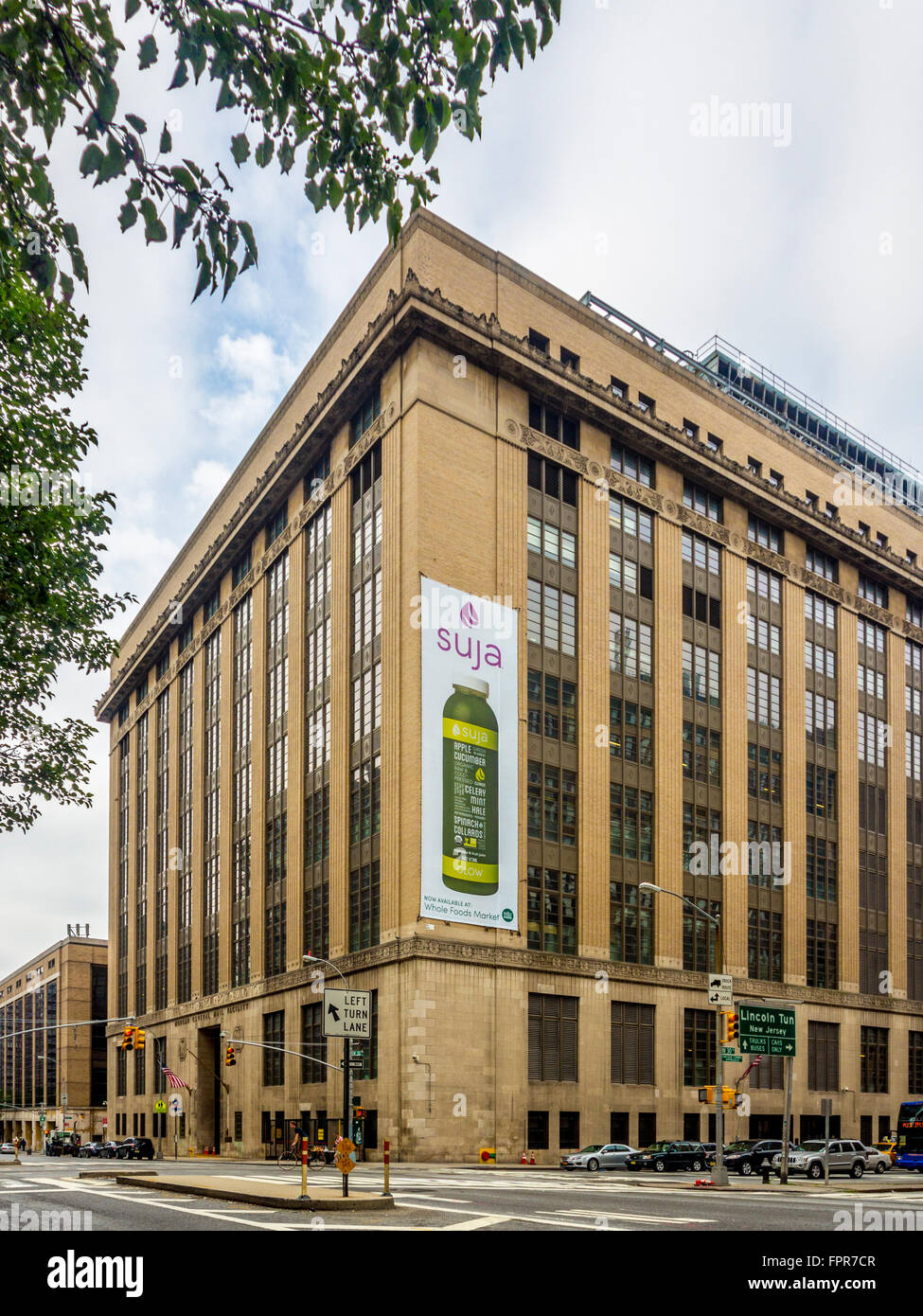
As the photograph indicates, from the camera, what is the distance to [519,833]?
56438mm

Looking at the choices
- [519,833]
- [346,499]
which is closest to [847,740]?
[519,833]

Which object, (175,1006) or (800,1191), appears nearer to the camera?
(800,1191)

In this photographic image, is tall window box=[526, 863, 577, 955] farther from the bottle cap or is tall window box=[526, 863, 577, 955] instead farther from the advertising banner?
the bottle cap

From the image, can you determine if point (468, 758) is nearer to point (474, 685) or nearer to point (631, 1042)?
point (474, 685)

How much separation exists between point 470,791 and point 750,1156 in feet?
62.8

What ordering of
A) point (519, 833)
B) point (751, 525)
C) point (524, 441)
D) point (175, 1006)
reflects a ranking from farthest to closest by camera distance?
point (175, 1006) < point (751, 525) < point (524, 441) < point (519, 833)

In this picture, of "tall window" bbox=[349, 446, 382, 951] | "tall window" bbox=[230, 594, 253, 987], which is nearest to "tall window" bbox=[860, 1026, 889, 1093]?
"tall window" bbox=[349, 446, 382, 951]

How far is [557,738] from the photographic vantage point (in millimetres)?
59625

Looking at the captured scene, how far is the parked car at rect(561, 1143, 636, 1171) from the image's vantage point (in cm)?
4950

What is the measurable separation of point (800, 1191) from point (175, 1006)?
62.8 meters

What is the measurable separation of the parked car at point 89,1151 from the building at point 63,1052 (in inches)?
1055

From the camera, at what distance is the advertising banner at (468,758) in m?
53.2

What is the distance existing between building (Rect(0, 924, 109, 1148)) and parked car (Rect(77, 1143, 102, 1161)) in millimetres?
26809

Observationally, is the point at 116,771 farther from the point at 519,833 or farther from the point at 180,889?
the point at 519,833
